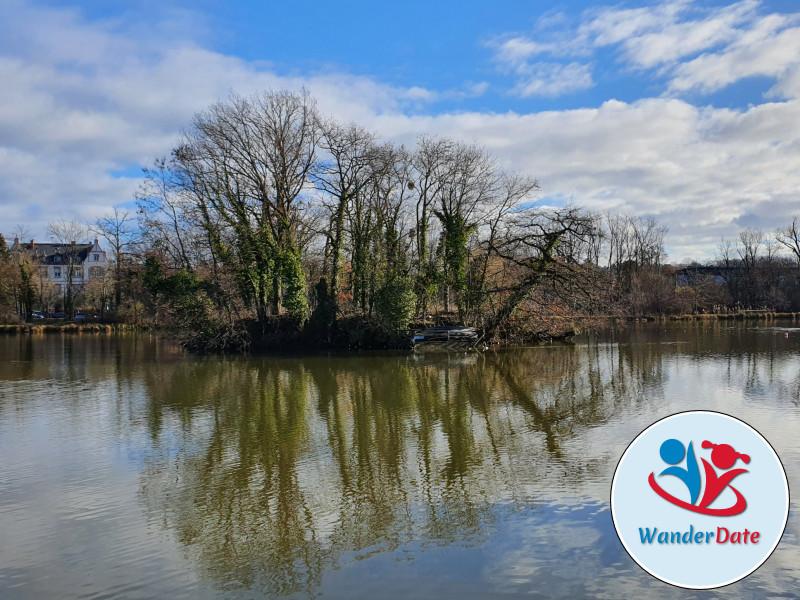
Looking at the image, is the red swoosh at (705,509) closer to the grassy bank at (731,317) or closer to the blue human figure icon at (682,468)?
the blue human figure icon at (682,468)

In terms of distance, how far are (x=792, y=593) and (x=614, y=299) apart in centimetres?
2283

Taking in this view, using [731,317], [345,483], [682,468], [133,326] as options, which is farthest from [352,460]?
[731,317]

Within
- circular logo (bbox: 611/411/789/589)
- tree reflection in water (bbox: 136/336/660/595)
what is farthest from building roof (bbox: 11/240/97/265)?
circular logo (bbox: 611/411/789/589)

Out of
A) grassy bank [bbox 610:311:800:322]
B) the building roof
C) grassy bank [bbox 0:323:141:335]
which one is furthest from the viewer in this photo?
the building roof

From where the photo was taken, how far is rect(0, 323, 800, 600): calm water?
5.25 meters

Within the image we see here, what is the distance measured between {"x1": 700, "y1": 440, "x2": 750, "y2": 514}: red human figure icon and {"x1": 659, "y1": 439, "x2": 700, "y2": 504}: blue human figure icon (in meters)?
0.07

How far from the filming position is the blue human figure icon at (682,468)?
413 cm

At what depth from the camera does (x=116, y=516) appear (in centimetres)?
691

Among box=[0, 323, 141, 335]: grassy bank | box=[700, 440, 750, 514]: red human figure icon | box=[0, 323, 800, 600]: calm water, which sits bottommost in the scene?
box=[0, 323, 800, 600]: calm water

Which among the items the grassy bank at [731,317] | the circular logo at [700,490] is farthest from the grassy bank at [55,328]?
the circular logo at [700,490]

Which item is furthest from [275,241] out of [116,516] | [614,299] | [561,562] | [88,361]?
[561,562]

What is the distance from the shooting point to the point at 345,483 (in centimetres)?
783

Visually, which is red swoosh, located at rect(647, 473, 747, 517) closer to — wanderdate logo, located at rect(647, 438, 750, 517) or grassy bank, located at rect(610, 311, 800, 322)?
wanderdate logo, located at rect(647, 438, 750, 517)

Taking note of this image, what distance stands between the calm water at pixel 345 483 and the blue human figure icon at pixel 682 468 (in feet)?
4.20
